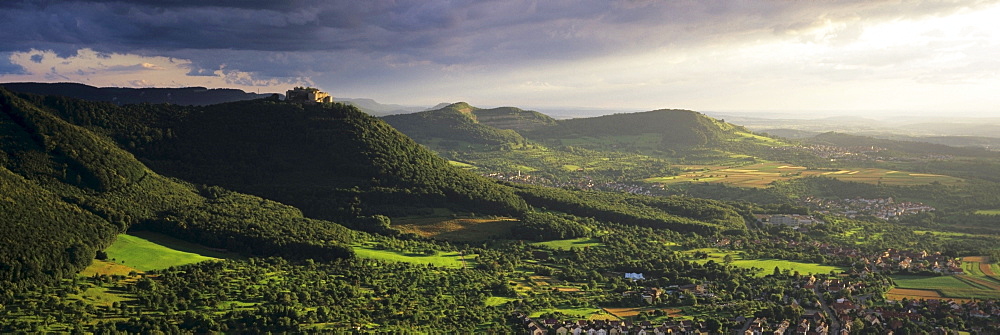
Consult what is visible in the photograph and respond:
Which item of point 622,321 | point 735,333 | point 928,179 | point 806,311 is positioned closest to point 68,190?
point 622,321

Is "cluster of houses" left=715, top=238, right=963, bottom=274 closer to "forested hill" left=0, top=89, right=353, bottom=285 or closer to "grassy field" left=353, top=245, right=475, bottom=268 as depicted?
"grassy field" left=353, top=245, right=475, bottom=268

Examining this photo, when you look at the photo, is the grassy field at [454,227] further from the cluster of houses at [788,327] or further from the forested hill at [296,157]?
the cluster of houses at [788,327]

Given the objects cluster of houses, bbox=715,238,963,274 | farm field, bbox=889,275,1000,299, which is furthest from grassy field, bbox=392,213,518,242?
farm field, bbox=889,275,1000,299

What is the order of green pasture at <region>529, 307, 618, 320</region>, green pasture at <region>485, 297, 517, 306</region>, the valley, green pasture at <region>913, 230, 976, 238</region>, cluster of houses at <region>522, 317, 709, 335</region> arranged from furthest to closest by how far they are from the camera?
green pasture at <region>913, 230, 976, 238</region>
green pasture at <region>485, 297, 517, 306</region>
green pasture at <region>529, 307, 618, 320</region>
the valley
cluster of houses at <region>522, 317, 709, 335</region>

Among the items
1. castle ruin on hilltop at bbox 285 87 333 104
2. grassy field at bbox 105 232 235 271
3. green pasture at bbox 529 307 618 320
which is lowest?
green pasture at bbox 529 307 618 320

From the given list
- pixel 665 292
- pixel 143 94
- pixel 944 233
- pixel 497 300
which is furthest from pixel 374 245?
pixel 143 94

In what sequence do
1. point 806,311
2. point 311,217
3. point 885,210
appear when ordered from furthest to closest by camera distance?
point 885,210 < point 311,217 < point 806,311

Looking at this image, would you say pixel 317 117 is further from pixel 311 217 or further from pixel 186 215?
pixel 186 215
